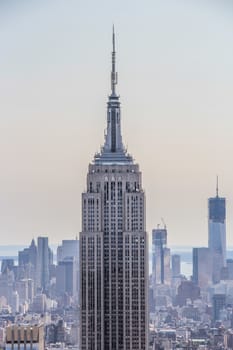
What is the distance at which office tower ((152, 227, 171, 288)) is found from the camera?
7.12 metres

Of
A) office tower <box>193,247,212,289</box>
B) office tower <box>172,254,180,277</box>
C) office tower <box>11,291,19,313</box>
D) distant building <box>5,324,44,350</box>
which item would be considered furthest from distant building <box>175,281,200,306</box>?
distant building <box>5,324,44,350</box>

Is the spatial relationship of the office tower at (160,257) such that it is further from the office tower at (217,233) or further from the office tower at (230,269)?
the office tower at (230,269)

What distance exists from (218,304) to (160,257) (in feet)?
4.37

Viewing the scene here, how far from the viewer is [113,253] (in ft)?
23.5

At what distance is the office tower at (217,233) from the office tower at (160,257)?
0.29m

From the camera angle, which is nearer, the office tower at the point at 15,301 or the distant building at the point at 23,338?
the distant building at the point at 23,338

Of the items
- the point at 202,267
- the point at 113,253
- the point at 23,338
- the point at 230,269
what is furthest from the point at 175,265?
the point at 23,338

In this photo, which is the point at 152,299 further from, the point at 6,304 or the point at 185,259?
the point at 6,304

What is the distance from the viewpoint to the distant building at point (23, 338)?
634 cm

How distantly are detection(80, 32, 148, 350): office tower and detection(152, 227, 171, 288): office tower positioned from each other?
0.09 m

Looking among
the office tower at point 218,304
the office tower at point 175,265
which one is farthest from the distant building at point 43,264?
the office tower at point 218,304

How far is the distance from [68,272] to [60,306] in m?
0.43

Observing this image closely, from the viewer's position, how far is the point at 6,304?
8.40 metres

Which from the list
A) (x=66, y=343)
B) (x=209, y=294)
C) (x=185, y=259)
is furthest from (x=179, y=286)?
(x=66, y=343)
